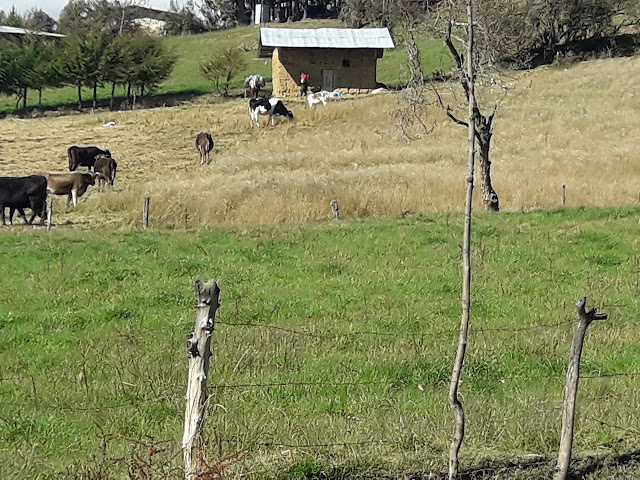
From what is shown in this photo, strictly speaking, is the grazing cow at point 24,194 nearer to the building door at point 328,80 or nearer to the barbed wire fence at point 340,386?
the barbed wire fence at point 340,386

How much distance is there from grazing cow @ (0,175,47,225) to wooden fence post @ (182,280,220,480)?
14.3 m

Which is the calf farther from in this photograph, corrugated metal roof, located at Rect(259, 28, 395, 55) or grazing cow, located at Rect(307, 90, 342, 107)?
corrugated metal roof, located at Rect(259, 28, 395, 55)

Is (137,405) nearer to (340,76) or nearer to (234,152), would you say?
(234,152)

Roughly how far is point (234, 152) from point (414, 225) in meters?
14.6

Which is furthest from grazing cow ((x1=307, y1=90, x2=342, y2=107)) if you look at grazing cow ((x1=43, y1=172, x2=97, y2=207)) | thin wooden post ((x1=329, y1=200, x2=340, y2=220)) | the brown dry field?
thin wooden post ((x1=329, y1=200, x2=340, y2=220))

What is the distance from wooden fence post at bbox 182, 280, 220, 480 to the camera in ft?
13.4

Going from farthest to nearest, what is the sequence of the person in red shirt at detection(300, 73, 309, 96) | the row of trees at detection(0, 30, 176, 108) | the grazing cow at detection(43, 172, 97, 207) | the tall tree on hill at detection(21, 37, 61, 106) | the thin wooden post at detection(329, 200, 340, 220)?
the tall tree on hill at detection(21, 37, 61, 106)
the row of trees at detection(0, 30, 176, 108)
the person in red shirt at detection(300, 73, 309, 96)
the grazing cow at detection(43, 172, 97, 207)
the thin wooden post at detection(329, 200, 340, 220)

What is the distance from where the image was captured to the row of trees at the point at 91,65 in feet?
156

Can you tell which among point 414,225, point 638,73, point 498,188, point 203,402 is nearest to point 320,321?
point 203,402

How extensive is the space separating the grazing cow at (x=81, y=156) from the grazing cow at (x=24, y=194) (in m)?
7.42

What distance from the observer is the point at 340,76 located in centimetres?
4222

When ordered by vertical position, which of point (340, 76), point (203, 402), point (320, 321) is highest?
point (340, 76)

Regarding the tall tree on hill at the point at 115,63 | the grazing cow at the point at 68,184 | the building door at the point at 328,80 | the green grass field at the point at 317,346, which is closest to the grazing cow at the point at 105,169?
the grazing cow at the point at 68,184

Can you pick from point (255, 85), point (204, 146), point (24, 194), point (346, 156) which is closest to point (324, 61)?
point (255, 85)
